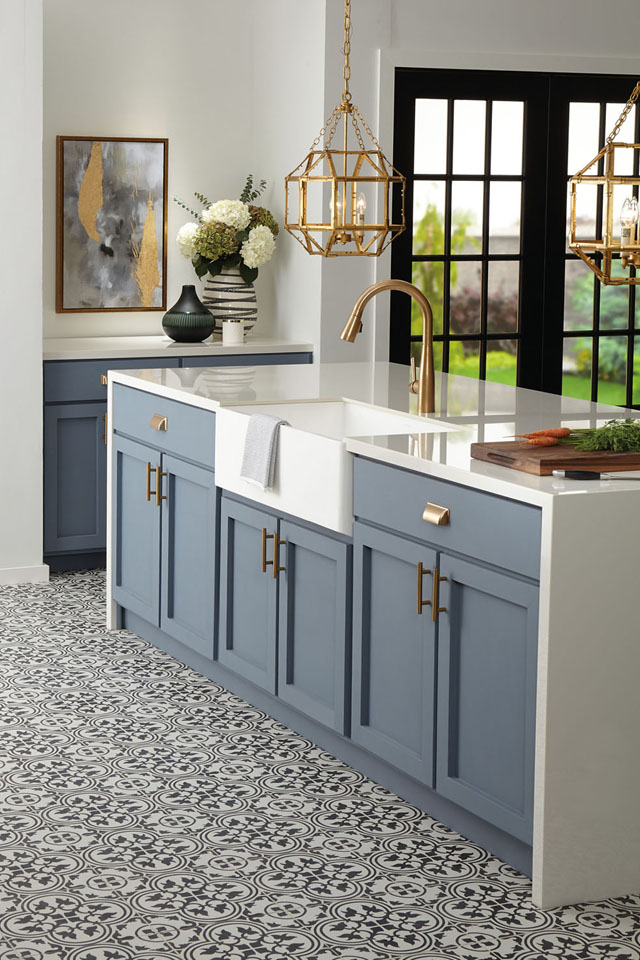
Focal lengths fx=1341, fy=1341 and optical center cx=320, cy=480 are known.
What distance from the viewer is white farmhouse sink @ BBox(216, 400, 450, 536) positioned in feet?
11.1

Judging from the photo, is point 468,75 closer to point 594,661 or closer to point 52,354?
point 52,354

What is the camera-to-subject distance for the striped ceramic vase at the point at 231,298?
19.9 ft

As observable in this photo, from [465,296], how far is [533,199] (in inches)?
21.2

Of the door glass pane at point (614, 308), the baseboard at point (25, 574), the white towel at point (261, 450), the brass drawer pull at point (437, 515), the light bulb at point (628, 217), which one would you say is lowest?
the baseboard at point (25, 574)

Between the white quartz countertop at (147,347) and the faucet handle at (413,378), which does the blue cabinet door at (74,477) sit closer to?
the white quartz countertop at (147,347)

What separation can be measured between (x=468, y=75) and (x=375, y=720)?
3.53 m

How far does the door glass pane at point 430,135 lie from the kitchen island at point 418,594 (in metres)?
1.66

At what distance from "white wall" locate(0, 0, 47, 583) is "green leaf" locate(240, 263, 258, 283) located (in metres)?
1.06

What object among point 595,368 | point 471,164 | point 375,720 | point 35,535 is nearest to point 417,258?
point 471,164

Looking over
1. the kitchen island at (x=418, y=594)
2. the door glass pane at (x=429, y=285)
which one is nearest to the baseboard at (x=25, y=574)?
the kitchen island at (x=418, y=594)

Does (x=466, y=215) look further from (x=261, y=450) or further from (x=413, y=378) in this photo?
(x=261, y=450)

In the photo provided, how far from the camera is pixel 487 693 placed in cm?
292

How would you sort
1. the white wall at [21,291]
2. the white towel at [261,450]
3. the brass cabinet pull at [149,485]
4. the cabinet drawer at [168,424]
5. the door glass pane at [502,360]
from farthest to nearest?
1. the door glass pane at [502,360]
2. the white wall at [21,291]
3. the brass cabinet pull at [149,485]
4. the cabinet drawer at [168,424]
5. the white towel at [261,450]


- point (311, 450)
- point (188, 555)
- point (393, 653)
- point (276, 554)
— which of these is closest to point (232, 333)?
point (188, 555)
